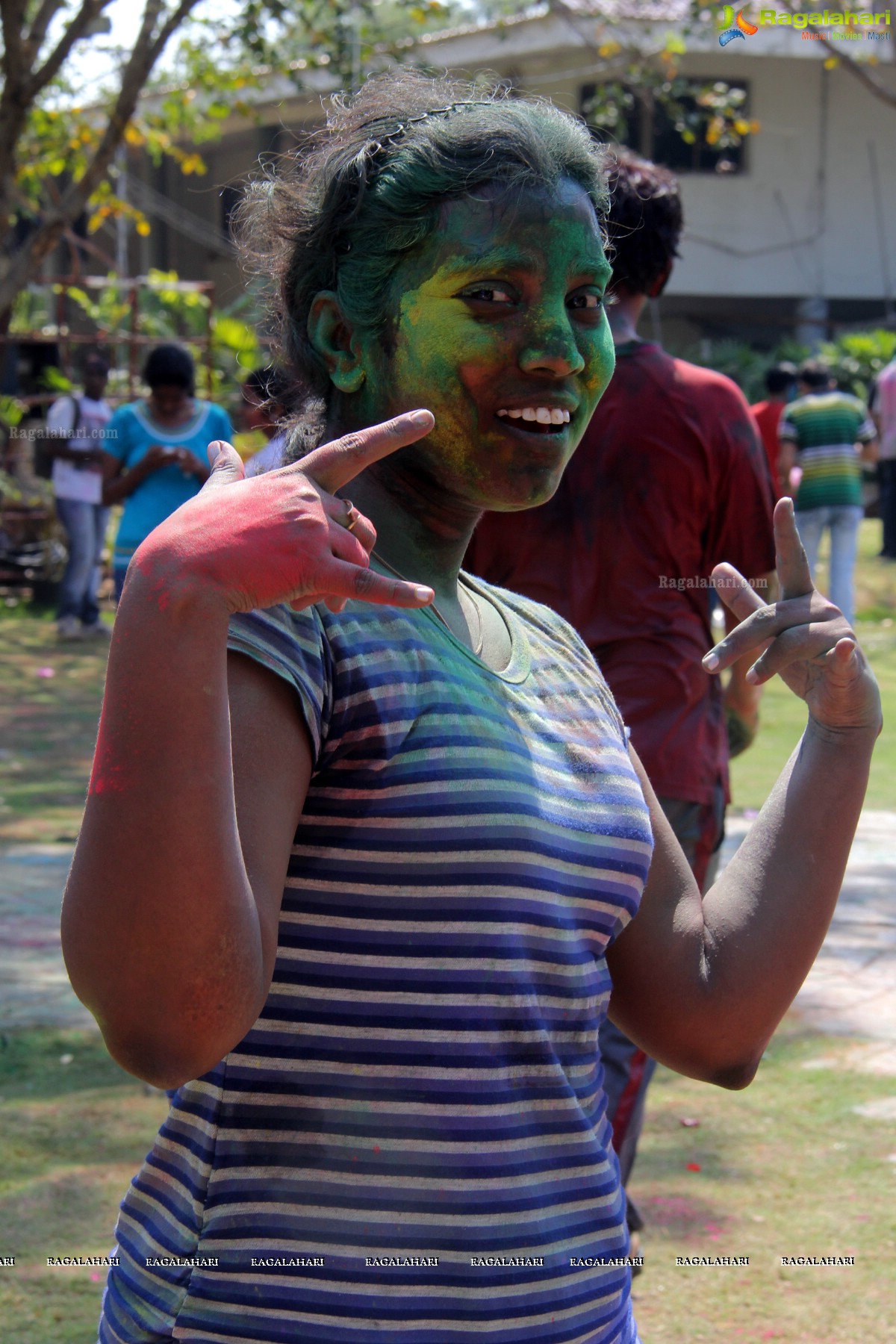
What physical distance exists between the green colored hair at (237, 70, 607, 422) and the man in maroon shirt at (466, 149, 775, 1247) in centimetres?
167

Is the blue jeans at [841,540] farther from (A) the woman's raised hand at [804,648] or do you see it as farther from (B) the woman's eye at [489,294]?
(B) the woman's eye at [489,294]

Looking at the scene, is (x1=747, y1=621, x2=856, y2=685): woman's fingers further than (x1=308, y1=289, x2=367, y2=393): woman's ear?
Yes

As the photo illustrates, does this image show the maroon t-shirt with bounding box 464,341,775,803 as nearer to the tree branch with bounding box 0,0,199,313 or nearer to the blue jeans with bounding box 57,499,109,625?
the tree branch with bounding box 0,0,199,313

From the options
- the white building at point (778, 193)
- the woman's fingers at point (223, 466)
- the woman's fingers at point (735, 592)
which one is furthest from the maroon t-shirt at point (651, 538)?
the white building at point (778, 193)

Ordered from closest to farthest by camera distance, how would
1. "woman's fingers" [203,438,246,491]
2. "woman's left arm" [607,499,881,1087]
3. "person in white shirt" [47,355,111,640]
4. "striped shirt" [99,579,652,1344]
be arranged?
1. "woman's fingers" [203,438,246,491]
2. "striped shirt" [99,579,652,1344]
3. "woman's left arm" [607,499,881,1087]
4. "person in white shirt" [47,355,111,640]

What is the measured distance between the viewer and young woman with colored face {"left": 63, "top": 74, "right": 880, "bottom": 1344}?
116 centimetres

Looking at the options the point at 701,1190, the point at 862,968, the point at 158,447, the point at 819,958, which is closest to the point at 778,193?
the point at 158,447

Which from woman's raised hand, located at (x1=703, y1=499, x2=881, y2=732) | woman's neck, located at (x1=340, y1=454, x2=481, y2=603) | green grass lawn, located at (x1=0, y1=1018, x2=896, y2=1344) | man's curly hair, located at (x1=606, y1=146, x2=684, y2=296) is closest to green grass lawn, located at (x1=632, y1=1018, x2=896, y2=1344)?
green grass lawn, located at (x1=0, y1=1018, x2=896, y2=1344)

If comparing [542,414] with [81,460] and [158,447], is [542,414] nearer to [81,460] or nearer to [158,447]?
[158,447]

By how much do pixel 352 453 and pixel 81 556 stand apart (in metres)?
11.1

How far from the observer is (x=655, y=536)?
342 cm

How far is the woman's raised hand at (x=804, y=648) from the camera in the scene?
1751 millimetres

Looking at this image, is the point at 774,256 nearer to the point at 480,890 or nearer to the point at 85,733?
the point at 85,733

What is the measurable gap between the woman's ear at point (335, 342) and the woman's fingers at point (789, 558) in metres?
0.50
